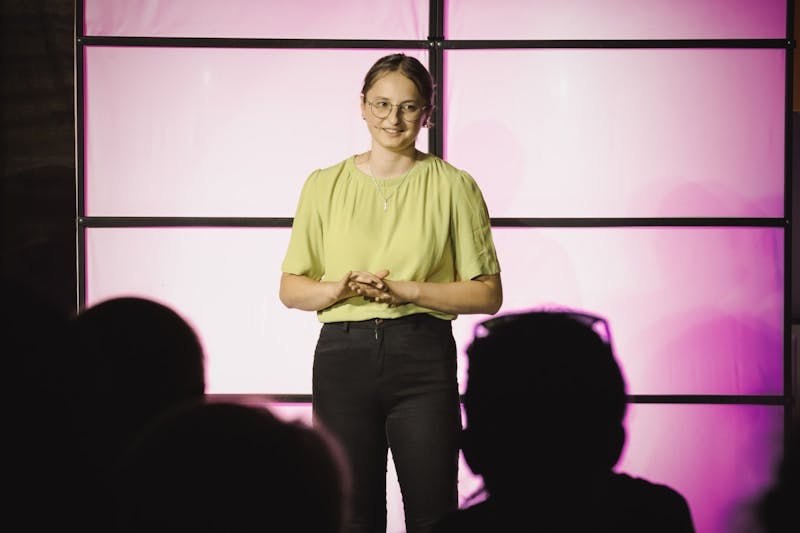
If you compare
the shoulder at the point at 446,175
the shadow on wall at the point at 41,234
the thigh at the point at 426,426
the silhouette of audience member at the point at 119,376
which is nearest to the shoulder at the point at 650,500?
the silhouette of audience member at the point at 119,376

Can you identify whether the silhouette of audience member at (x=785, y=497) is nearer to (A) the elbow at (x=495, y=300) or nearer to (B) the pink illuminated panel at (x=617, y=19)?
(A) the elbow at (x=495, y=300)

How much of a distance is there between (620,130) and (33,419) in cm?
237

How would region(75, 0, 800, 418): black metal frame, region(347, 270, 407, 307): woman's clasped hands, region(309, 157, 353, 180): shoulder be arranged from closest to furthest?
region(347, 270, 407, 307): woman's clasped hands
region(309, 157, 353, 180): shoulder
region(75, 0, 800, 418): black metal frame

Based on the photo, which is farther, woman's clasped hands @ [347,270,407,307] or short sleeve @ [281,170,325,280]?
short sleeve @ [281,170,325,280]

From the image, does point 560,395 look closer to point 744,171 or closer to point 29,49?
point 744,171

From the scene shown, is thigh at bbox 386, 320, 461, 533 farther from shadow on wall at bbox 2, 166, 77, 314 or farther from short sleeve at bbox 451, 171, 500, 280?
shadow on wall at bbox 2, 166, 77, 314

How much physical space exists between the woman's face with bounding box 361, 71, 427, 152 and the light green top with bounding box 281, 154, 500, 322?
101 mm

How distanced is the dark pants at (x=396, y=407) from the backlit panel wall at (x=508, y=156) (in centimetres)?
85

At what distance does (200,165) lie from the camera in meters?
2.79

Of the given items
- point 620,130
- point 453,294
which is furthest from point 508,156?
point 453,294

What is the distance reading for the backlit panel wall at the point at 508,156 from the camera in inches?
109

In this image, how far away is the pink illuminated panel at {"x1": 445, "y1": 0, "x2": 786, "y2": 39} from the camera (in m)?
2.79

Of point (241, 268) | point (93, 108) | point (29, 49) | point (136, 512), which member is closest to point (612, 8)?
point (241, 268)

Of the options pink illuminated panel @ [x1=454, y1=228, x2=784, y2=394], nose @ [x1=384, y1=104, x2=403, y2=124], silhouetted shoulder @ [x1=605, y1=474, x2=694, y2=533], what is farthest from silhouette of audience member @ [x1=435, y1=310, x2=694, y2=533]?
pink illuminated panel @ [x1=454, y1=228, x2=784, y2=394]
